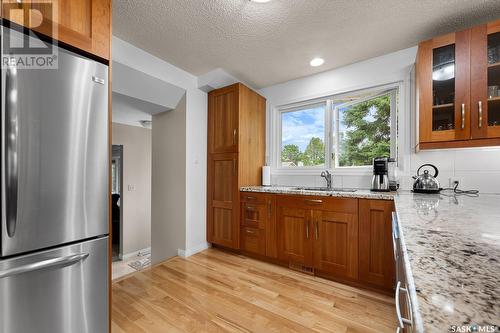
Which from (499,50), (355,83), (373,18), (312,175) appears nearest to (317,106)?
(355,83)

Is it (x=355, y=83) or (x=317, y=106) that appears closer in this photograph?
(x=355, y=83)

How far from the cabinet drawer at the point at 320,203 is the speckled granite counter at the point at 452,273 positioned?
3.98 ft

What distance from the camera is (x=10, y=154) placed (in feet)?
2.95

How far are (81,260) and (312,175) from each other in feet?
8.28

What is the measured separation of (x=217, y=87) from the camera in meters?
2.90

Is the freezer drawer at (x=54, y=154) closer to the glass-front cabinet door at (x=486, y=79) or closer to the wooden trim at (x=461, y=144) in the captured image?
the wooden trim at (x=461, y=144)

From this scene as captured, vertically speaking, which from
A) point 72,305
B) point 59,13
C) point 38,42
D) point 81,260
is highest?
point 59,13

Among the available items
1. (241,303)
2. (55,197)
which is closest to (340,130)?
(241,303)

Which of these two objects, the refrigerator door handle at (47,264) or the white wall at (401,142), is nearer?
the refrigerator door handle at (47,264)

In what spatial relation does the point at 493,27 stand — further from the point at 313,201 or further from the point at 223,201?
the point at 223,201

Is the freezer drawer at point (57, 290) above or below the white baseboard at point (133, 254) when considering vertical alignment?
above

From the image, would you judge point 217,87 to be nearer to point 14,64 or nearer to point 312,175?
point 312,175

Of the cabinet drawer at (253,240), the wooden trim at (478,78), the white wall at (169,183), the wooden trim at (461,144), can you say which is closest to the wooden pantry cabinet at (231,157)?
the cabinet drawer at (253,240)

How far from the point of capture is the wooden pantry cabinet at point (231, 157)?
105 inches
